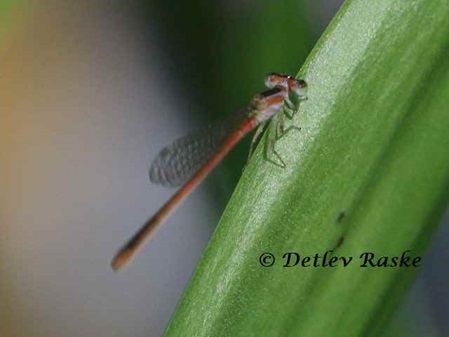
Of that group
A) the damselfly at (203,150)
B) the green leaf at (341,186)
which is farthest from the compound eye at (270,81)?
the green leaf at (341,186)

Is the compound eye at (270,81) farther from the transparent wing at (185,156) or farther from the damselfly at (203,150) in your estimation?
the transparent wing at (185,156)

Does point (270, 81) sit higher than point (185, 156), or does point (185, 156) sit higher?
point (270, 81)

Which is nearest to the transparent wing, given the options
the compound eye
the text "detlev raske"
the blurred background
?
the compound eye

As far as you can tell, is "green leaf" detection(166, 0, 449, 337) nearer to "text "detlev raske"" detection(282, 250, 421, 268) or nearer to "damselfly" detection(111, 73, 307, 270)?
"text "detlev raske"" detection(282, 250, 421, 268)

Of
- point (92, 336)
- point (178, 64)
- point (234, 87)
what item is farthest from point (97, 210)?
point (234, 87)

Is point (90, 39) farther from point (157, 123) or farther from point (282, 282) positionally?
point (282, 282)

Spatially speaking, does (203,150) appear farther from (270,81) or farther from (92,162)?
(92,162)


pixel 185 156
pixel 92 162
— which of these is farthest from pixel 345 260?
pixel 92 162
